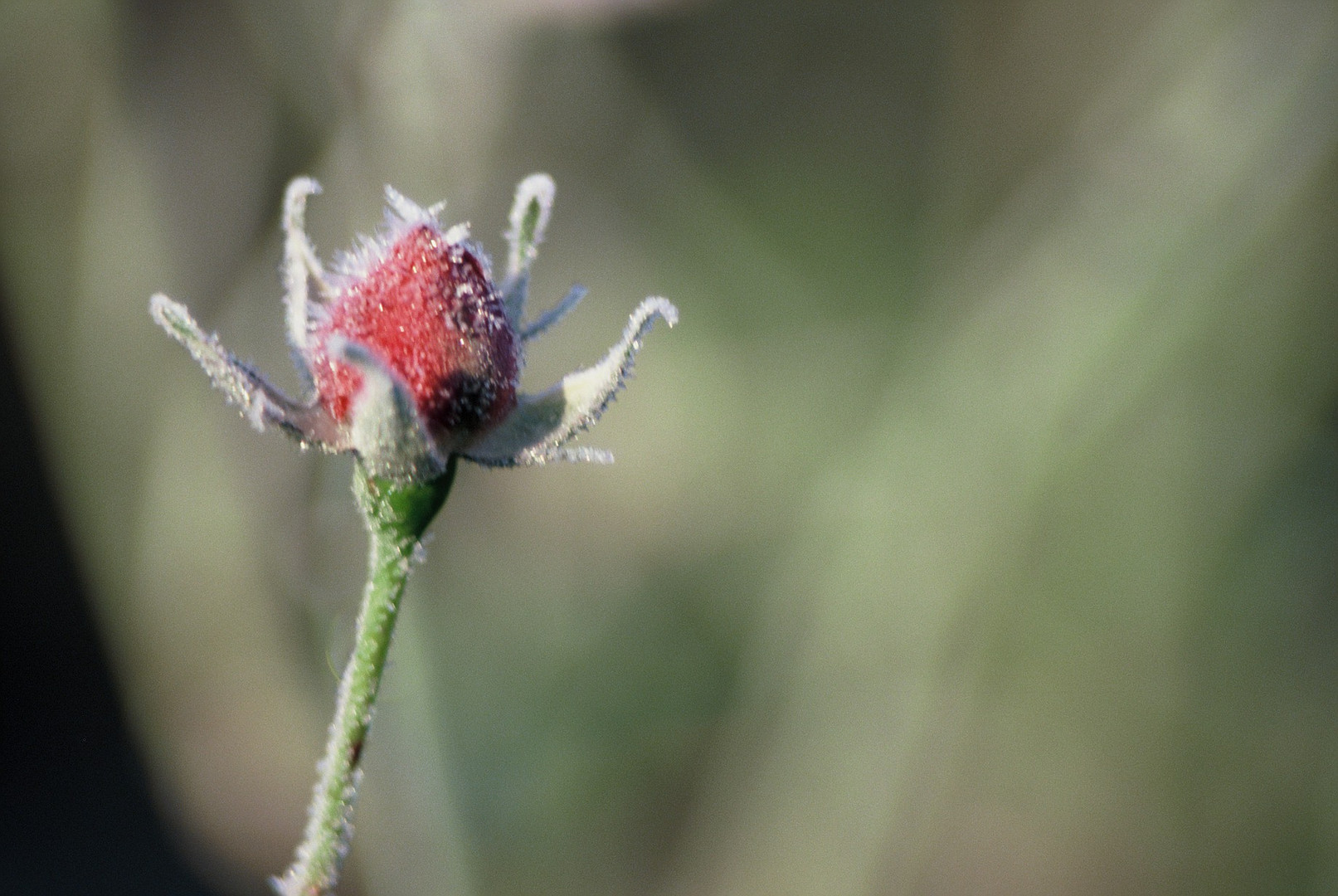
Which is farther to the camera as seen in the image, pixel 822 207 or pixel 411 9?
pixel 822 207

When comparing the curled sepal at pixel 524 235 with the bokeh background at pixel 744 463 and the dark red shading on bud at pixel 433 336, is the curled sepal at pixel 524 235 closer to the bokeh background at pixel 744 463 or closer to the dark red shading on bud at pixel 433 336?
the dark red shading on bud at pixel 433 336

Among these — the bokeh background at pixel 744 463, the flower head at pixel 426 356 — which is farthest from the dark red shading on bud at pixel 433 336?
the bokeh background at pixel 744 463

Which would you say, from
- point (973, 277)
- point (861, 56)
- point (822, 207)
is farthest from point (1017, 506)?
point (861, 56)

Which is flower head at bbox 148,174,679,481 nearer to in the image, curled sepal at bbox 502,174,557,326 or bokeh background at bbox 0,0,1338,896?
curled sepal at bbox 502,174,557,326

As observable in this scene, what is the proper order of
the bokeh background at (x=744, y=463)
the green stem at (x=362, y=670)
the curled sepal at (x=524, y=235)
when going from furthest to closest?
the bokeh background at (x=744, y=463), the curled sepal at (x=524, y=235), the green stem at (x=362, y=670)

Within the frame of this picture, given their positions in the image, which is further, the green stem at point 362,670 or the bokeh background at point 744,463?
the bokeh background at point 744,463

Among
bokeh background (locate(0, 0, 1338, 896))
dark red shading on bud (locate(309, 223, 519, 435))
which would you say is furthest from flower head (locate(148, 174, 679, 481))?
bokeh background (locate(0, 0, 1338, 896))

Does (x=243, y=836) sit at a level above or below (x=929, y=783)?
below

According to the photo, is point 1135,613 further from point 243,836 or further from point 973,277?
point 243,836

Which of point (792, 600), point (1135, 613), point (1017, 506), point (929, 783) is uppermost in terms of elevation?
point (1017, 506)
